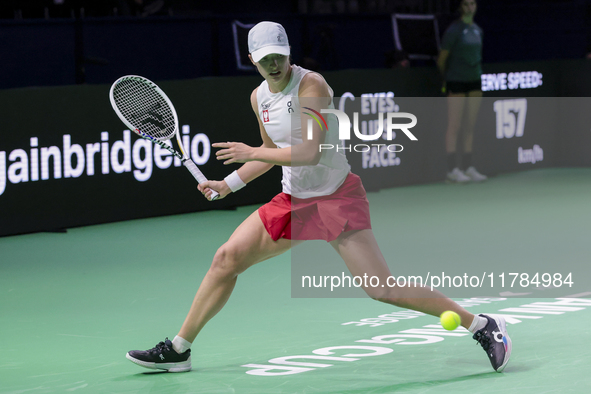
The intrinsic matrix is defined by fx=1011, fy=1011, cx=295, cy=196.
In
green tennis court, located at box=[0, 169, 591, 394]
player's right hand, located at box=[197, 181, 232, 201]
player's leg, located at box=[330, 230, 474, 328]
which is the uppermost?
player's right hand, located at box=[197, 181, 232, 201]

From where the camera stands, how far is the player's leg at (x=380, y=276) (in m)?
4.54

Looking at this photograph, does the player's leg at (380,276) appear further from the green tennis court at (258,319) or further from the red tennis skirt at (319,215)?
the green tennis court at (258,319)

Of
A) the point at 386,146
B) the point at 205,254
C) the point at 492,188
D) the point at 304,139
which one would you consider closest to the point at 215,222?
the point at 205,254

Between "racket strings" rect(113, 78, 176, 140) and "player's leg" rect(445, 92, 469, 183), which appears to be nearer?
"racket strings" rect(113, 78, 176, 140)

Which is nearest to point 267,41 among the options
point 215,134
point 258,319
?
point 258,319

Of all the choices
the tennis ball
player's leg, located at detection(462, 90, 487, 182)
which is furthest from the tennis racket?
player's leg, located at detection(462, 90, 487, 182)

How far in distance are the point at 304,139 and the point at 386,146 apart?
7.49m

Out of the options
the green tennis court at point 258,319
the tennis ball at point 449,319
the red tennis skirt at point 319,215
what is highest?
the red tennis skirt at point 319,215

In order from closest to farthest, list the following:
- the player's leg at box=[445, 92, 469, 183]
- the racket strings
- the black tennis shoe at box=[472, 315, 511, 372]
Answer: the black tennis shoe at box=[472, 315, 511, 372], the racket strings, the player's leg at box=[445, 92, 469, 183]

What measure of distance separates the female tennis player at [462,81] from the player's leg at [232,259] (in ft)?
26.1

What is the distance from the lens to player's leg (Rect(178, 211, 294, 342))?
4.67 meters

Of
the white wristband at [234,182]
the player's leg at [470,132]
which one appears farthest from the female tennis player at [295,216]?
the player's leg at [470,132]

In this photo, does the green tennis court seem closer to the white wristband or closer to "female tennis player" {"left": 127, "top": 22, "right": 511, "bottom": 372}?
"female tennis player" {"left": 127, "top": 22, "right": 511, "bottom": 372}

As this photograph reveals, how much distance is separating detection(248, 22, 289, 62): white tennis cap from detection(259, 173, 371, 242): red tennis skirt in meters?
0.71
